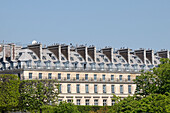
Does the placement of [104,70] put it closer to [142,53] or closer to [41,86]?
[142,53]

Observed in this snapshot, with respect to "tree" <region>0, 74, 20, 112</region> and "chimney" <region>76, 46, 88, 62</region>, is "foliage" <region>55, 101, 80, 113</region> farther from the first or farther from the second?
"chimney" <region>76, 46, 88, 62</region>

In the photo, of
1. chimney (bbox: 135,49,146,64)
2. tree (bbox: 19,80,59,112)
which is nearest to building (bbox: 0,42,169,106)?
chimney (bbox: 135,49,146,64)

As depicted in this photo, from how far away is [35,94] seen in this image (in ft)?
371

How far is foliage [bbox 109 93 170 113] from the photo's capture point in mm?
84438

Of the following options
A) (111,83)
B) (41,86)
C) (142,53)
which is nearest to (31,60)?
(41,86)

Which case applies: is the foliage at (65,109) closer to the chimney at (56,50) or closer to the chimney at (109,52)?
the chimney at (56,50)

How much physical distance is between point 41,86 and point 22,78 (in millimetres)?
10561

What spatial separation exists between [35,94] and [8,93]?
4.53 metres

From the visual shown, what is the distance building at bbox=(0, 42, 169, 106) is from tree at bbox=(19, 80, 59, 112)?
9.15 meters

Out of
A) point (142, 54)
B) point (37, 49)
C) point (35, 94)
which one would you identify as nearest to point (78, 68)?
point (37, 49)

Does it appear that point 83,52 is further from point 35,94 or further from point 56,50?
point 35,94

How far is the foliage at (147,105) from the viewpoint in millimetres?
84438

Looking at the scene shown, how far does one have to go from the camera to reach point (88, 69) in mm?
132500

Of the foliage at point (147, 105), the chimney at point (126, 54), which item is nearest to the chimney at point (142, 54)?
the chimney at point (126, 54)
